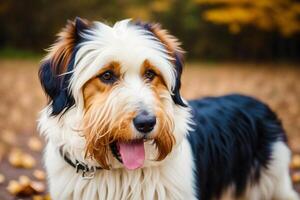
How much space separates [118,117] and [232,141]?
5.48 feet

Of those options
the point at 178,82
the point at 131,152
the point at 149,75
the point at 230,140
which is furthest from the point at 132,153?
the point at 230,140

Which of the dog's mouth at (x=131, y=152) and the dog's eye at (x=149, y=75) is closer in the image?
the dog's mouth at (x=131, y=152)

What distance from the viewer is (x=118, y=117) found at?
3.64 m

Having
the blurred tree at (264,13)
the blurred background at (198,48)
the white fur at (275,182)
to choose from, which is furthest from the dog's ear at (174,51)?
the blurred tree at (264,13)

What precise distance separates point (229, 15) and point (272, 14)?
67.9 inches

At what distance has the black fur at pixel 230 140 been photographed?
4709 mm

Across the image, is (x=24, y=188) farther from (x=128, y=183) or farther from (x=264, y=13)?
(x=264, y=13)

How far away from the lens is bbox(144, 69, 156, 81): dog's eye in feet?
12.9

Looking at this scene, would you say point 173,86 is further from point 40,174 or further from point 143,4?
point 143,4

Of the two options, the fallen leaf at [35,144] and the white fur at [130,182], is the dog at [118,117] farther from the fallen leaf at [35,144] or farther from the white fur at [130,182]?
the fallen leaf at [35,144]

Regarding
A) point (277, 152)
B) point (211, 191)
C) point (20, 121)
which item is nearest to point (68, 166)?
point (211, 191)

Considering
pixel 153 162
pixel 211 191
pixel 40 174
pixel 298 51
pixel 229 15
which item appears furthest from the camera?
pixel 298 51

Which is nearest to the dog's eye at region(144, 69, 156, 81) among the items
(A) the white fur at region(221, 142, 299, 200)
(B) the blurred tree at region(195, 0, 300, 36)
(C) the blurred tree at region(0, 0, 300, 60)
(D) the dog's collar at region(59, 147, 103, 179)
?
(D) the dog's collar at region(59, 147, 103, 179)

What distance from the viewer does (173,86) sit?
4090 millimetres
